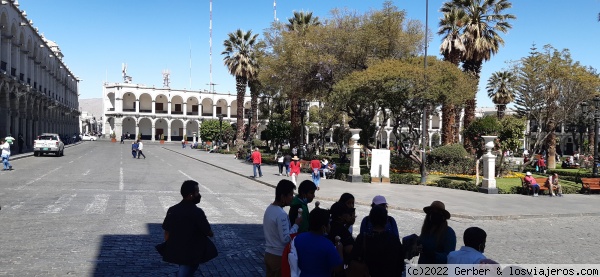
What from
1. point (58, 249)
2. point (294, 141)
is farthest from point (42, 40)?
point (58, 249)

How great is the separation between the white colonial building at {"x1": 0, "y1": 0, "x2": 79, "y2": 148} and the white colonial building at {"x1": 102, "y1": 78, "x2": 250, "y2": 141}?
16.7 meters

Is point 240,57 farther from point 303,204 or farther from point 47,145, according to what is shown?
point 303,204

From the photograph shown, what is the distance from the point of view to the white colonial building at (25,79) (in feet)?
122

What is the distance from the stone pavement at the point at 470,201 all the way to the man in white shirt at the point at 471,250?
1033 centimetres

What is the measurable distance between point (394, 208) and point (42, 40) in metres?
49.9

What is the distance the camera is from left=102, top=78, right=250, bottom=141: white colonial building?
280ft

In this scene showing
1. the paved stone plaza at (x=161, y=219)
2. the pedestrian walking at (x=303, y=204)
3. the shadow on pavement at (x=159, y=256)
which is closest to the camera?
the pedestrian walking at (x=303, y=204)

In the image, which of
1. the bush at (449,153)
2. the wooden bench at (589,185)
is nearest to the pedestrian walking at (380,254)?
the wooden bench at (589,185)

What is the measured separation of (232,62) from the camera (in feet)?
156

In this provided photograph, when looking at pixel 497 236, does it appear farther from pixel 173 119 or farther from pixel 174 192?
pixel 173 119

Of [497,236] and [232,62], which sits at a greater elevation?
[232,62]

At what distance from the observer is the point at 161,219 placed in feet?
37.8

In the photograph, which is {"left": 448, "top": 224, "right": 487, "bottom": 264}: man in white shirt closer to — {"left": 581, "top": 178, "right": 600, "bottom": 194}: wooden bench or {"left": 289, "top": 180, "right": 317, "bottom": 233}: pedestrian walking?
{"left": 289, "top": 180, "right": 317, "bottom": 233}: pedestrian walking

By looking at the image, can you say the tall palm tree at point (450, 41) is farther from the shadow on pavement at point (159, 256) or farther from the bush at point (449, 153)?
the shadow on pavement at point (159, 256)
